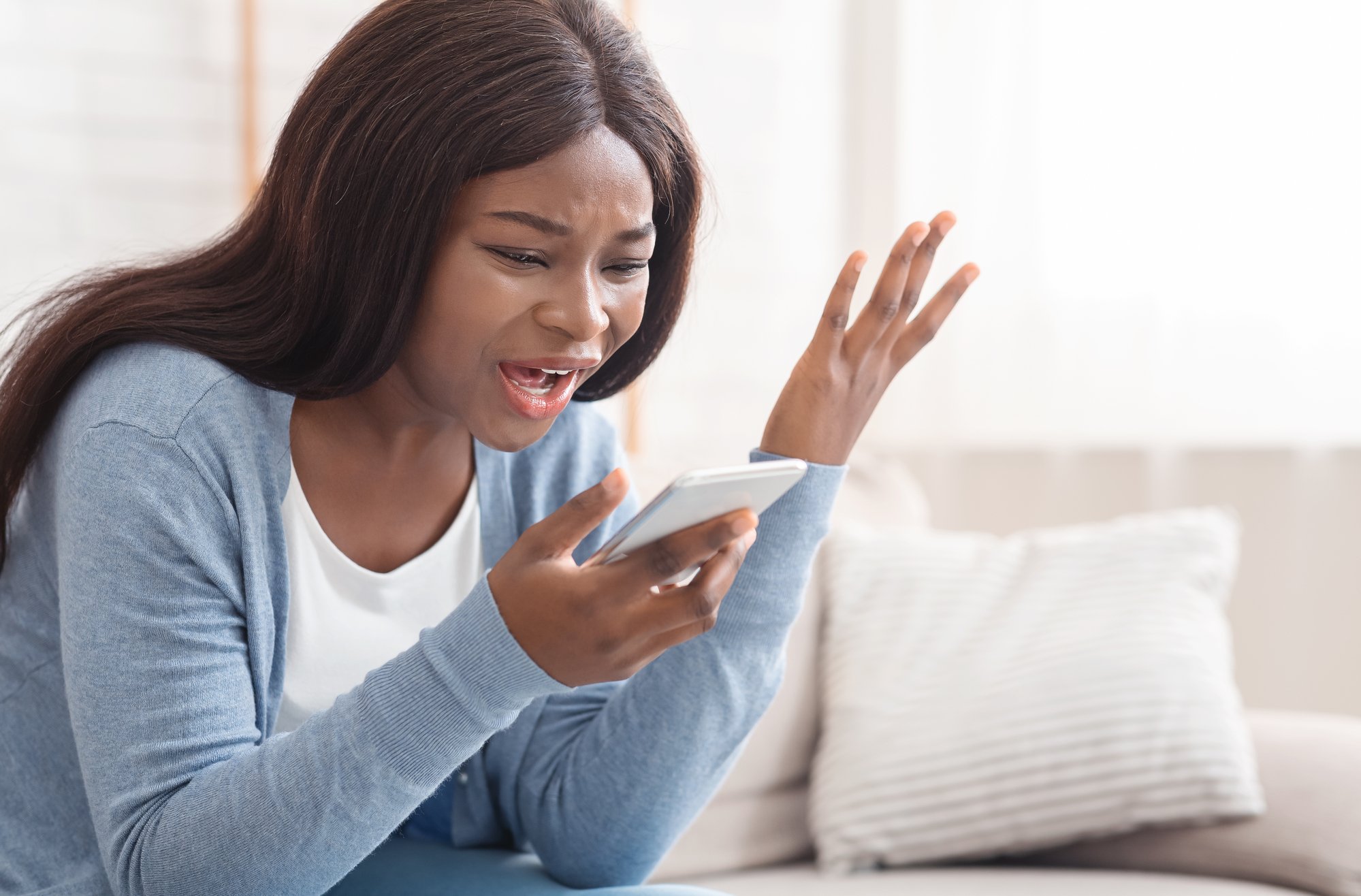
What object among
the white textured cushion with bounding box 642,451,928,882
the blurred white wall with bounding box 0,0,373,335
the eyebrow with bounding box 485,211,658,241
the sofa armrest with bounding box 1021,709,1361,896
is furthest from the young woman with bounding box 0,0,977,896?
the blurred white wall with bounding box 0,0,373,335

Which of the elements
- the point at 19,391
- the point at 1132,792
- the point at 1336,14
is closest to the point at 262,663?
the point at 19,391

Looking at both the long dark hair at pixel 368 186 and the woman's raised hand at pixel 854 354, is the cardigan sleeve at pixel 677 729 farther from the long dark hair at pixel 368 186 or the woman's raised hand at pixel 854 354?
the long dark hair at pixel 368 186

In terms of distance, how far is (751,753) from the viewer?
1.43m

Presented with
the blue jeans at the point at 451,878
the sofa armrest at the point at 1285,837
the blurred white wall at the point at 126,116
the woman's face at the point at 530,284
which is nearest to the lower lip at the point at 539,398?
the woman's face at the point at 530,284

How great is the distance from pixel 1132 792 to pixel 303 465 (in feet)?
2.89

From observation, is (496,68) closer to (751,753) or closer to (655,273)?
(655,273)

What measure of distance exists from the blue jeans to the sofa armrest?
1.83ft

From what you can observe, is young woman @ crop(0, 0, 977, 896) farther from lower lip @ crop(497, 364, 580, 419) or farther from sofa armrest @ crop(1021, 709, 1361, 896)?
sofa armrest @ crop(1021, 709, 1361, 896)

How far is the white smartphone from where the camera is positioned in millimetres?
673

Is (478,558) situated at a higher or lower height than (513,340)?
lower

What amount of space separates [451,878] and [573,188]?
531mm

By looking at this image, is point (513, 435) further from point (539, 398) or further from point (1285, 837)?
point (1285, 837)

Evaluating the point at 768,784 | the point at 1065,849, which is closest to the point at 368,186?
the point at 768,784

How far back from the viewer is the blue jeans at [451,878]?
986mm
